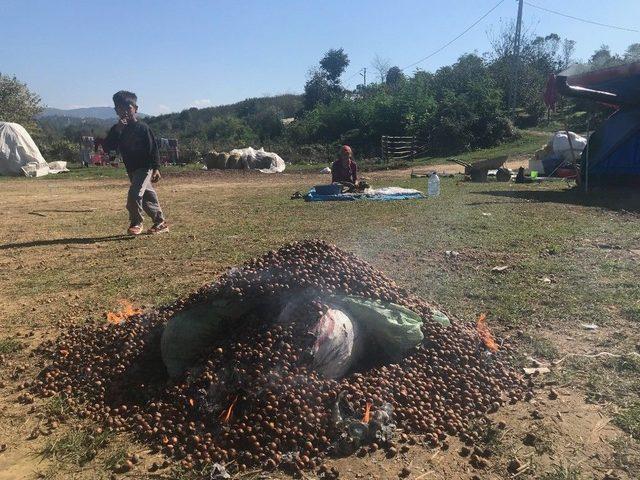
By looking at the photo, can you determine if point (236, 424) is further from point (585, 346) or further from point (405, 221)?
point (405, 221)

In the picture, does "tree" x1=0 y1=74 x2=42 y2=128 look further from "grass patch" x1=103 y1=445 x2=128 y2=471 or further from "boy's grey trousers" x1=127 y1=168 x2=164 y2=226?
"grass patch" x1=103 y1=445 x2=128 y2=471

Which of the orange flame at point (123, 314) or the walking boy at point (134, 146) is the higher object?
the walking boy at point (134, 146)

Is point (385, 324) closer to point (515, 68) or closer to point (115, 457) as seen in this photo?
point (115, 457)

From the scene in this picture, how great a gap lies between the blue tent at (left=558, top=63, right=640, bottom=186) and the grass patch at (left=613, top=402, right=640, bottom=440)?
10317 mm

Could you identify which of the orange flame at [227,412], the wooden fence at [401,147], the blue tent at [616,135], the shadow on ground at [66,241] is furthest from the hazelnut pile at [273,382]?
the wooden fence at [401,147]

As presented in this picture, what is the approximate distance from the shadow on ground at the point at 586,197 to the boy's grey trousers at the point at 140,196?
22.2 ft

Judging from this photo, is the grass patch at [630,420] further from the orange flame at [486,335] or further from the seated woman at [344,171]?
the seated woman at [344,171]

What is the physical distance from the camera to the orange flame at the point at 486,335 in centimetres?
383

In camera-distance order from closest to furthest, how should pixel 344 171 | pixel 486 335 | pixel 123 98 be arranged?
pixel 486 335 → pixel 123 98 → pixel 344 171

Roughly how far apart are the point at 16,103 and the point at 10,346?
34045 millimetres

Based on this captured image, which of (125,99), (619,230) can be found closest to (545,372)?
(619,230)

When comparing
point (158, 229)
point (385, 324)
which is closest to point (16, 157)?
point (158, 229)

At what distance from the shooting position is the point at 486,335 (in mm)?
3945

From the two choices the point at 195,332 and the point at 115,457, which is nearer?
the point at 115,457
